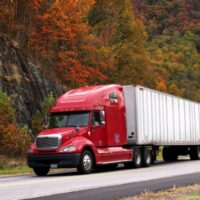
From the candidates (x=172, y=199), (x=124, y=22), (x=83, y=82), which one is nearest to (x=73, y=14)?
(x=83, y=82)

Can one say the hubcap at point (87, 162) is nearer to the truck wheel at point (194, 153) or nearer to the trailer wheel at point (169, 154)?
the trailer wheel at point (169, 154)

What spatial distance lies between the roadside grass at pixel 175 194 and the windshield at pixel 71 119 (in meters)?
9.07

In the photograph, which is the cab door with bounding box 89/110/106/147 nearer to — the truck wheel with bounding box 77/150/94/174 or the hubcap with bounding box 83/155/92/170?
the truck wheel with bounding box 77/150/94/174

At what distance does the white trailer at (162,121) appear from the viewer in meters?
27.8

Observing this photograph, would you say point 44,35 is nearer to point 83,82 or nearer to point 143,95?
point 83,82

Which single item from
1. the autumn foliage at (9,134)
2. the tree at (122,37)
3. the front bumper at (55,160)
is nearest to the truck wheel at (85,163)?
the front bumper at (55,160)

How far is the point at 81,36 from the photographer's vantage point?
51375 millimetres

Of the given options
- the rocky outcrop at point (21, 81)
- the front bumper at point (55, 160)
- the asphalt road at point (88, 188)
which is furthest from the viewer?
the rocky outcrop at point (21, 81)

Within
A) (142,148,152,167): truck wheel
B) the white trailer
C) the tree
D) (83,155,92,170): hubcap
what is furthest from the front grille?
the tree

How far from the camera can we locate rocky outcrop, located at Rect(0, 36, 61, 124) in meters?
39.7

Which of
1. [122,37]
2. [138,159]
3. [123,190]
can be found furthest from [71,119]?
[122,37]

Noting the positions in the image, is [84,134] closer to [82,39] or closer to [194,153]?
[194,153]

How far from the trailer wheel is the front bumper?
1471 cm

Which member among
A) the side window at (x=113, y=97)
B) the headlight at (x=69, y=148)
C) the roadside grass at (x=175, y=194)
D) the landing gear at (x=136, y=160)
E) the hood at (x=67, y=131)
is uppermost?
the side window at (x=113, y=97)
